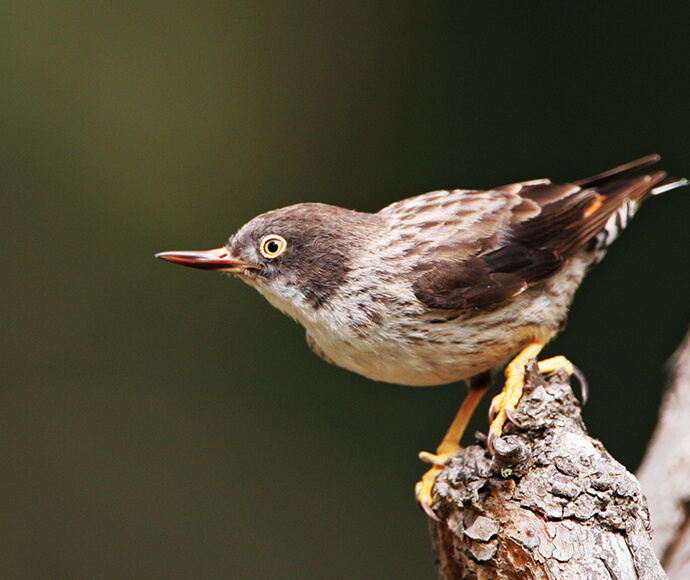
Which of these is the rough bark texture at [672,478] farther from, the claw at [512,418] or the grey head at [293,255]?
the grey head at [293,255]

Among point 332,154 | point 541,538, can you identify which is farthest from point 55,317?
point 541,538

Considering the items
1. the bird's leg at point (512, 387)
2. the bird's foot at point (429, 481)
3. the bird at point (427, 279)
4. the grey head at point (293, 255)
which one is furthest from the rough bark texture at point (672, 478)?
the grey head at point (293, 255)

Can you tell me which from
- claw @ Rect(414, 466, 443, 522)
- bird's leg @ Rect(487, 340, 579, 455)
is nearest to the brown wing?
bird's leg @ Rect(487, 340, 579, 455)

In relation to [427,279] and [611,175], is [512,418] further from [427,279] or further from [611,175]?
[611,175]

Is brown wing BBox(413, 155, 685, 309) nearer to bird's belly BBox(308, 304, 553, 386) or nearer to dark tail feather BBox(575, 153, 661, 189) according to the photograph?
dark tail feather BBox(575, 153, 661, 189)

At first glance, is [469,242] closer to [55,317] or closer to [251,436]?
[251,436]

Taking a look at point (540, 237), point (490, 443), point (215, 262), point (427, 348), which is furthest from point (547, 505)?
point (215, 262)

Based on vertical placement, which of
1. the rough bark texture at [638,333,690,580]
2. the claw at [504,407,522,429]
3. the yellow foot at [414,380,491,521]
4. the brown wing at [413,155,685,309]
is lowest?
the rough bark texture at [638,333,690,580]
